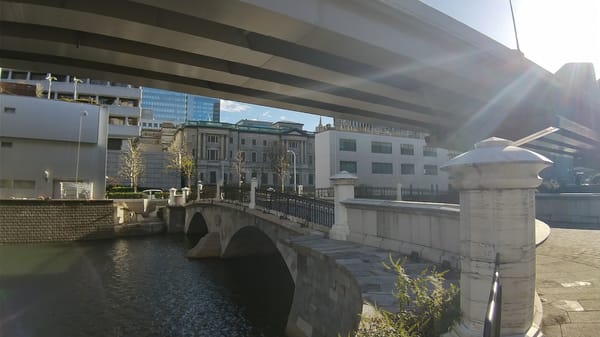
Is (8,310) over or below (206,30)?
below

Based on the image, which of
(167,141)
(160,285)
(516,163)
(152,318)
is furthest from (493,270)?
(167,141)

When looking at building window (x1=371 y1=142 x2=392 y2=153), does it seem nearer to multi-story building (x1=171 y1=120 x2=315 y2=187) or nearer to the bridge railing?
multi-story building (x1=171 y1=120 x2=315 y2=187)

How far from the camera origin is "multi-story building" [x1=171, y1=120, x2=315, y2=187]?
225ft

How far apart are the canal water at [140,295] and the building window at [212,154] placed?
44688 millimetres

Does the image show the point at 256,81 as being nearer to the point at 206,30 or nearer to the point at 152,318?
the point at 206,30

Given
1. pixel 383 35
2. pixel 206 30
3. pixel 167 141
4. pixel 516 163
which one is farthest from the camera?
pixel 167 141

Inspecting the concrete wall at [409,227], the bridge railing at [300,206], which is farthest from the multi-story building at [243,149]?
the concrete wall at [409,227]

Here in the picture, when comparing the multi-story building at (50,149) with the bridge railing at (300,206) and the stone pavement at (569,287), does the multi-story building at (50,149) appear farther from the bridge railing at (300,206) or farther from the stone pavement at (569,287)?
the stone pavement at (569,287)

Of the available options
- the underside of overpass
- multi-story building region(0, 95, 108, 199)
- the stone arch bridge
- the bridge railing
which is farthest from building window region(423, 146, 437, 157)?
the stone arch bridge

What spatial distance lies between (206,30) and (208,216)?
21.4 m

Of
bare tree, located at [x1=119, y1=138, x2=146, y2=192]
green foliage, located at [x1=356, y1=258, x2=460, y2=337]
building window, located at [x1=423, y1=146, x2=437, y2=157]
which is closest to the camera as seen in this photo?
green foliage, located at [x1=356, y1=258, x2=460, y2=337]

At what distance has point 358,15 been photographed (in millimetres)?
10133

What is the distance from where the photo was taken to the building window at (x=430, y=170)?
58.8 m

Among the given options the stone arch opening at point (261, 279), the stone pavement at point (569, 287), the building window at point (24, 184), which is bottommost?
the stone arch opening at point (261, 279)
